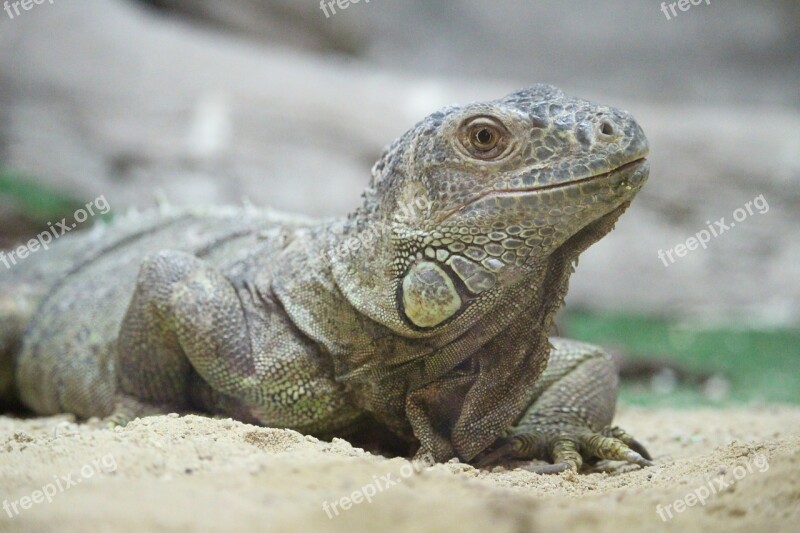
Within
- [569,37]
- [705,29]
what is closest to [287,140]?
[569,37]

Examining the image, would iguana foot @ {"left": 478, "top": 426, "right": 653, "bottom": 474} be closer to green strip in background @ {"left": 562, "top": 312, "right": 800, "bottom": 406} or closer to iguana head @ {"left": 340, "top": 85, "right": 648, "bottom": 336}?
iguana head @ {"left": 340, "top": 85, "right": 648, "bottom": 336}

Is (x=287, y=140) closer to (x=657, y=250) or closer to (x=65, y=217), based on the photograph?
(x=65, y=217)

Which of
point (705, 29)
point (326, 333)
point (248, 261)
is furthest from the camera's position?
point (705, 29)

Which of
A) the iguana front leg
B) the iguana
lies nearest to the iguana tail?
the iguana

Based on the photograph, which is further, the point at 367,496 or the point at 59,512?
the point at 367,496

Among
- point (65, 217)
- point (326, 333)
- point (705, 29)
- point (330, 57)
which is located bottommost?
point (65, 217)

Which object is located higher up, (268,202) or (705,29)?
(705,29)
